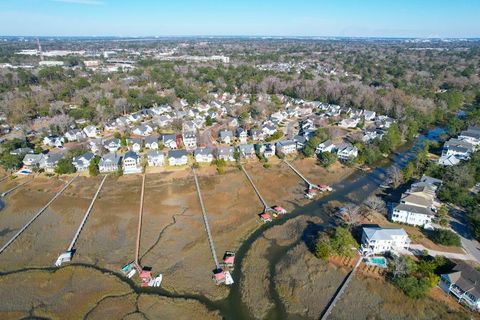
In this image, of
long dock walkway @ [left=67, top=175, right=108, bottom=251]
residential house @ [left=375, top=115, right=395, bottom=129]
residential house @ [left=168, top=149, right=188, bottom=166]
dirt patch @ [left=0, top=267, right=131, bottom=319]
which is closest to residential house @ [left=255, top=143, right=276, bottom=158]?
residential house @ [left=168, top=149, right=188, bottom=166]

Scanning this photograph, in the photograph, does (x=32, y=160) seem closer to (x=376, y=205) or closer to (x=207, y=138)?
(x=207, y=138)

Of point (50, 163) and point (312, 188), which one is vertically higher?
point (50, 163)

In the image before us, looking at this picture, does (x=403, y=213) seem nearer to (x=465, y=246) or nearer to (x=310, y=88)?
(x=465, y=246)

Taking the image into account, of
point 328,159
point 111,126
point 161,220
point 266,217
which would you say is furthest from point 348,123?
point 111,126

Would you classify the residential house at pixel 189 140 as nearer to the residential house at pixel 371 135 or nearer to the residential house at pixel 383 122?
the residential house at pixel 371 135

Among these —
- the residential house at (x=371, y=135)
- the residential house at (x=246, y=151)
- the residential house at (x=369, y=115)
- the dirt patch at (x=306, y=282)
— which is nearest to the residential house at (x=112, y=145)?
the residential house at (x=246, y=151)
